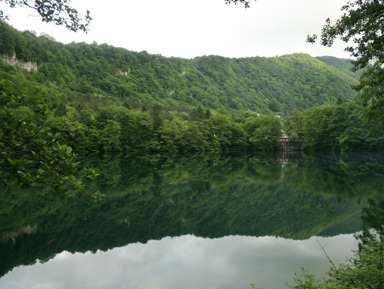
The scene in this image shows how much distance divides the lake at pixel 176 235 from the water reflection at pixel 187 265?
1.2 inches

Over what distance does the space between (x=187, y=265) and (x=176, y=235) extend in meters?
2.83

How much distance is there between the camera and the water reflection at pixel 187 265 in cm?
776

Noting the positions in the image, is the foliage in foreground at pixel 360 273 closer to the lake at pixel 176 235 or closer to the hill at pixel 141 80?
the lake at pixel 176 235

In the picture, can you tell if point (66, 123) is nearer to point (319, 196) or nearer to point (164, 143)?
point (319, 196)

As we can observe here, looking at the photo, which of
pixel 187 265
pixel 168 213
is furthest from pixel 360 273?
pixel 168 213

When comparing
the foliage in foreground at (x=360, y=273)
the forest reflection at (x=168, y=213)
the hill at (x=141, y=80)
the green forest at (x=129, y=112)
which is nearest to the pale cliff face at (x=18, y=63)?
the hill at (x=141, y=80)

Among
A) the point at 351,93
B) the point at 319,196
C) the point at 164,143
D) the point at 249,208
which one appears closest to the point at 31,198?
the point at 249,208

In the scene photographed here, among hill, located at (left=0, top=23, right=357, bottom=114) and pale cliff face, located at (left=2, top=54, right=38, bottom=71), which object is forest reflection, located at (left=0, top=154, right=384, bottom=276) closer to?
hill, located at (left=0, top=23, right=357, bottom=114)

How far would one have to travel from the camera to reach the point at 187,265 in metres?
9.00

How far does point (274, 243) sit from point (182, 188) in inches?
432

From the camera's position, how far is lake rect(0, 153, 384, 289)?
8180mm

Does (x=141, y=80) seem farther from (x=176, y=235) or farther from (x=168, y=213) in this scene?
(x=176, y=235)

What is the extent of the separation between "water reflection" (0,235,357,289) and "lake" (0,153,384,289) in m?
0.03

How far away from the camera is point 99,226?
1234cm
